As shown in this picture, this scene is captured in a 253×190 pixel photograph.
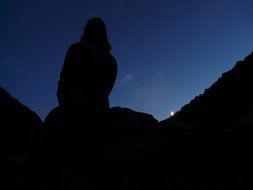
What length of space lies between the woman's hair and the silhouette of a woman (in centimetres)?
14

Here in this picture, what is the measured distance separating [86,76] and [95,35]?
1.66 meters

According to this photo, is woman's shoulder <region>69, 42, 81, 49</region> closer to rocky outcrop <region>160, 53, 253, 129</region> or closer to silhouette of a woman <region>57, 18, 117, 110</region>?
silhouette of a woman <region>57, 18, 117, 110</region>

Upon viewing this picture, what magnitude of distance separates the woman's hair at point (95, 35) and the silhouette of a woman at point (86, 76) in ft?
0.47

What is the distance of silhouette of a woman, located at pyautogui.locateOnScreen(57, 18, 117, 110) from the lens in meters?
7.38

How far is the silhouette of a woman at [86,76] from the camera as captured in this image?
291 inches

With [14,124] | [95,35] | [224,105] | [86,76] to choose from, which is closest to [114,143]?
[86,76]

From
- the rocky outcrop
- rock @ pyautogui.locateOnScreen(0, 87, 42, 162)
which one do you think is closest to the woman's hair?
the rocky outcrop

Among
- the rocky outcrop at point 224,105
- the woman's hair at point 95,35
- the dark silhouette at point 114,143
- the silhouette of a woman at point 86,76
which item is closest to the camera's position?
the dark silhouette at point 114,143

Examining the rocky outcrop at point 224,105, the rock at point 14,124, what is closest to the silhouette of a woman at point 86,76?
the rocky outcrop at point 224,105

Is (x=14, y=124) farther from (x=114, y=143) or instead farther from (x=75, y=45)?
(x=114, y=143)

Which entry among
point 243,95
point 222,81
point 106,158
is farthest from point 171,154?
point 222,81

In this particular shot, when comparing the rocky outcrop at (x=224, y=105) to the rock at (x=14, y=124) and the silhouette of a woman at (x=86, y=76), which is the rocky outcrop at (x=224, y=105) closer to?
the silhouette of a woman at (x=86, y=76)

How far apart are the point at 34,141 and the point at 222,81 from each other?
9.76 metres

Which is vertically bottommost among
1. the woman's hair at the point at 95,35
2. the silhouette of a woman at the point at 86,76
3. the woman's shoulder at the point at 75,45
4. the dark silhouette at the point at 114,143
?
the dark silhouette at the point at 114,143
